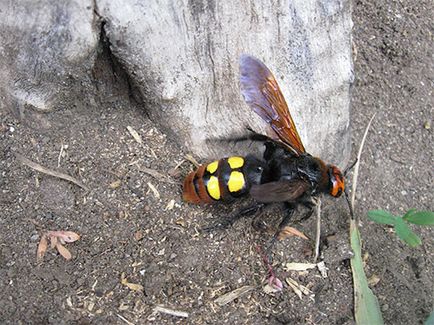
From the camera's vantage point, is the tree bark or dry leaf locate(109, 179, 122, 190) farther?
dry leaf locate(109, 179, 122, 190)

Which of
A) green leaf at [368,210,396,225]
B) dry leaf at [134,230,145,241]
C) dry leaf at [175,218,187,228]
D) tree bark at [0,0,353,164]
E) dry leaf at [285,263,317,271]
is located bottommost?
dry leaf at [285,263,317,271]

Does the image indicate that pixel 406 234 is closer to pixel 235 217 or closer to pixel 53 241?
pixel 235 217

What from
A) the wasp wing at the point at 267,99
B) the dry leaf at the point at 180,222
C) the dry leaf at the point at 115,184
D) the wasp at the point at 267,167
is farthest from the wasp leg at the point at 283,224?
the dry leaf at the point at 115,184

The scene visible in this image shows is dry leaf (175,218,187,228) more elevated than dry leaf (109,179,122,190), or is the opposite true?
dry leaf (109,179,122,190)

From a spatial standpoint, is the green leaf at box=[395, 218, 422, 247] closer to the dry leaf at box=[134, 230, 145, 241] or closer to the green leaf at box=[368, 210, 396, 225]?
the green leaf at box=[368, 210, 396, 225]

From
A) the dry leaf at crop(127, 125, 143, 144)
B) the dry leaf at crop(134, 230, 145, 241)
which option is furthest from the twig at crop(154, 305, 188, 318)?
the dry leaf at crop(127, 125, 143, 144)

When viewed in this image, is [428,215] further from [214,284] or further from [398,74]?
[398,74]
